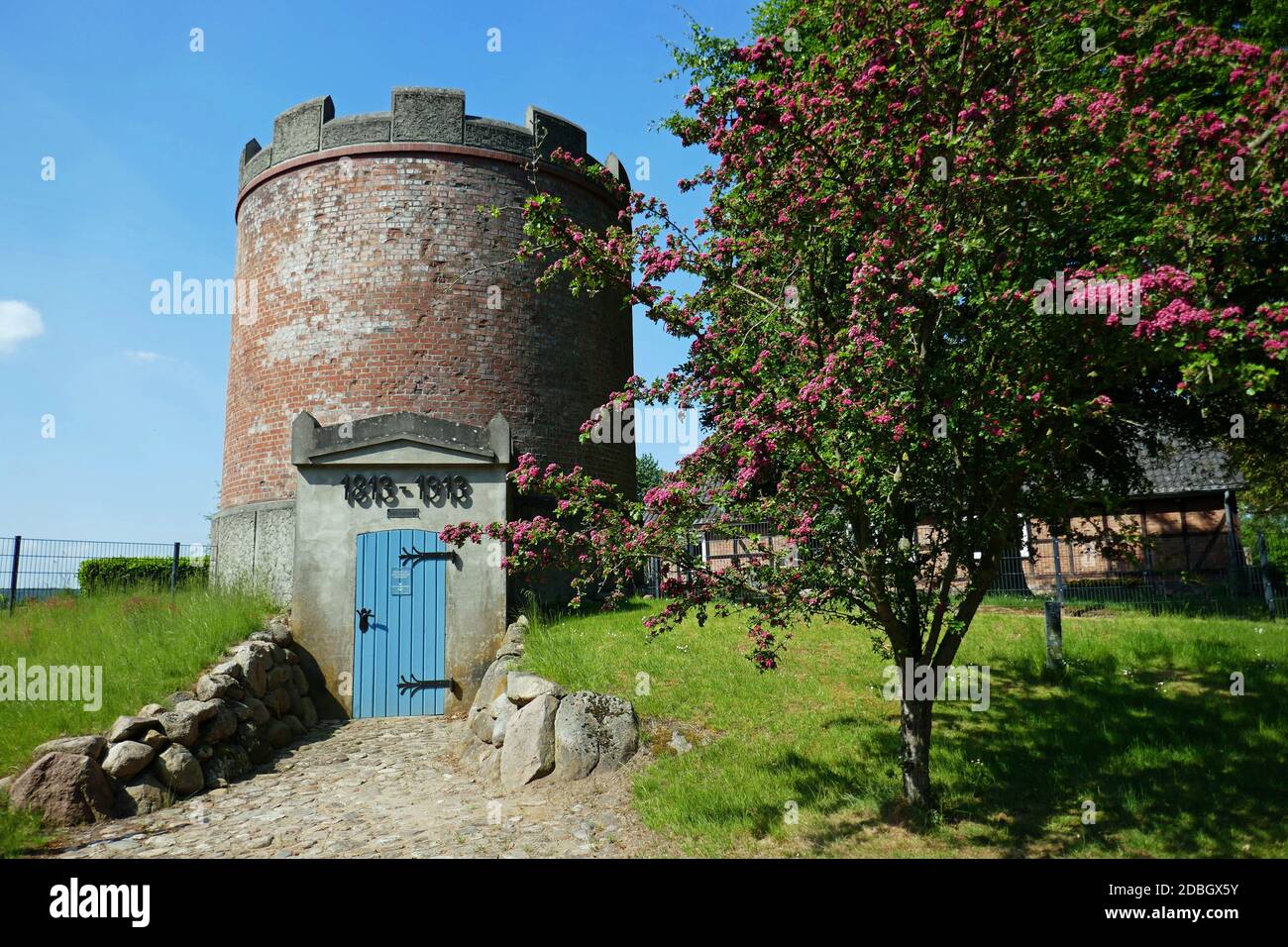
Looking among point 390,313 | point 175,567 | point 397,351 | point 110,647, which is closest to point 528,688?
point 110,647

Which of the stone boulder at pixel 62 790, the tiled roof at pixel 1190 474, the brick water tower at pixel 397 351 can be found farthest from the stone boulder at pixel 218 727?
the tiled roof at pixel 1190 474

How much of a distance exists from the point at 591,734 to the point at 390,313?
29.7ft

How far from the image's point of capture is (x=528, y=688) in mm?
8844

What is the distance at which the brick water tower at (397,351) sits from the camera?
11.6m

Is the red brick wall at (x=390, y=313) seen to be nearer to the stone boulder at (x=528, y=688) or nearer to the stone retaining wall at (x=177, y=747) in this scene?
the stone retaining wall at (x=177, y=747)

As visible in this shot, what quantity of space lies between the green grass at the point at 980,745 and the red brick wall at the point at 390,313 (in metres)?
5.20

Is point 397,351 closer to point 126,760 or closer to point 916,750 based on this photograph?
point 126,760

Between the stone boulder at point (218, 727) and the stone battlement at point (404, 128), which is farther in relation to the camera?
the stone battlement at point (404, 128)

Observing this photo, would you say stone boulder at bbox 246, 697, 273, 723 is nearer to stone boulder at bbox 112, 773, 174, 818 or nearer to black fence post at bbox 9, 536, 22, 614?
stone boulder at bbox 112, 773, 174, 818

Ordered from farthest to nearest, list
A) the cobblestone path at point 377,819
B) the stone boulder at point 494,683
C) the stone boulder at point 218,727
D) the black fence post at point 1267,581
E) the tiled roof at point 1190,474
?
the tiled roof at point 1190,474
the black fence post at point 1267,581
the stone boulder at point 494,683
the stone boulder at point 218,727
the cobblestone path at point 377,819

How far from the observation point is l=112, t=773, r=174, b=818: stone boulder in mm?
7309
